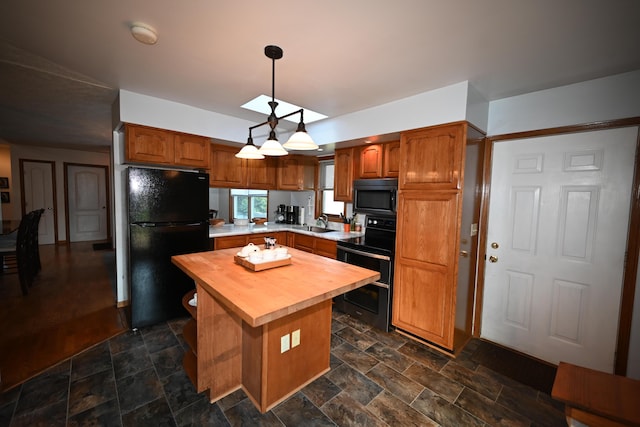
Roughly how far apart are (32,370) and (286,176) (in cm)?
328

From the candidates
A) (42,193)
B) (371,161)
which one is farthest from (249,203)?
(42,193)

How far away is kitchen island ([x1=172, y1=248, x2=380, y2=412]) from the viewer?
1553mm

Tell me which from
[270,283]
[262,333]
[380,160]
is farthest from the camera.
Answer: [380,160]

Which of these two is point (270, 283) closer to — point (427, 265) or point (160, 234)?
point (427, 265)

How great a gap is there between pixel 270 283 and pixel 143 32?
1.73 m

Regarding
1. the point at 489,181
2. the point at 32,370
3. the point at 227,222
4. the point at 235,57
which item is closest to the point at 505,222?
the point at 489,181

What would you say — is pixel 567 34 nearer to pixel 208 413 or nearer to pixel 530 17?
pixel 530 17

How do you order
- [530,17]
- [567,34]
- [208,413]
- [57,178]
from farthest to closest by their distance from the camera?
1. [57,178]
2. [208,413]
3. [567,34]
4. [530,17]

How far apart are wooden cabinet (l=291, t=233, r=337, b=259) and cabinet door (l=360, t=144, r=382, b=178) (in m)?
0.95

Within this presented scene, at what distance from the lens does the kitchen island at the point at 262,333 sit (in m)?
1.55

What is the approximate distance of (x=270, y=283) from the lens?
1.53 m

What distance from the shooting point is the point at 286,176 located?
13.6 feet

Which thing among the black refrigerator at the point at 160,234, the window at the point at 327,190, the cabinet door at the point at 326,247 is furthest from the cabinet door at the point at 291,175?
the black refrigerator at the point at 160,234

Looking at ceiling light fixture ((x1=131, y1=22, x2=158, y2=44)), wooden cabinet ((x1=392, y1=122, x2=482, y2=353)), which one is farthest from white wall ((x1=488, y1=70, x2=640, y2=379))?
ceiling light fixture ((x1=131, y1=22, x2=158, y2=44))
